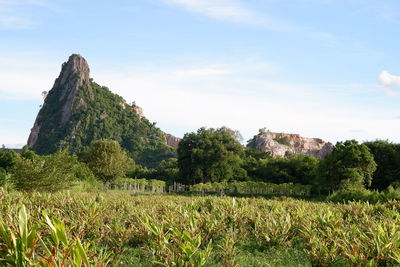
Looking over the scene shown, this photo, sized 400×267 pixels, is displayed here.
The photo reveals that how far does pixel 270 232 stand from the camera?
9.02m

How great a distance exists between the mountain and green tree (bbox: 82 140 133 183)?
69.0 m

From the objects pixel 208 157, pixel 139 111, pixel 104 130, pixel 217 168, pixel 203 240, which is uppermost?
pixel 139 111

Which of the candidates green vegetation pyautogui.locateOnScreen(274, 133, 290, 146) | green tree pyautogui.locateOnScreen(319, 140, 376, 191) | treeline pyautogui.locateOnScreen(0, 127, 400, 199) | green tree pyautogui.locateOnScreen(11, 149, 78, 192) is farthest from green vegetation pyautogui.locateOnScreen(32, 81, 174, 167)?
green tree pyautogui.locateOnScreen(11, 149, 78, 192)

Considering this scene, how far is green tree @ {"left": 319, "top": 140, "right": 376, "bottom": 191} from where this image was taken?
37031mm

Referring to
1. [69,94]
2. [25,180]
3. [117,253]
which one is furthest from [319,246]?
[69,94]

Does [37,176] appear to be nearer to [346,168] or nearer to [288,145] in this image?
[346,168]

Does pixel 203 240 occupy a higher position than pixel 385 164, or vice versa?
pixel 385 164

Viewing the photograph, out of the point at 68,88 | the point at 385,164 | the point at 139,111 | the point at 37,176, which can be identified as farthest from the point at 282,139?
the point at 37,176

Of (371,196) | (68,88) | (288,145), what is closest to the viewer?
(371,196)

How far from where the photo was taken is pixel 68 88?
168m

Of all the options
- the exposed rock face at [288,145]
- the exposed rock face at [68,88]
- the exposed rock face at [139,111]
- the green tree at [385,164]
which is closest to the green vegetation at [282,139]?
the exposed rock face at [288,145]

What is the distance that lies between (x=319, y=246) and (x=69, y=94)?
16678cm

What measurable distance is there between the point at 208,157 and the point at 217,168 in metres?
2.20

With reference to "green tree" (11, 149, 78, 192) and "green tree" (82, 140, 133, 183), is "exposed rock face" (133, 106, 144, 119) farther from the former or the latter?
"green tree" (11, 149, 78, 192)
